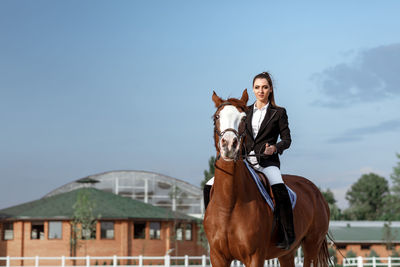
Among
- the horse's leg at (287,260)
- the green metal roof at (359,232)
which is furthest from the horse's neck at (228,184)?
the green metal roof at (359,232)

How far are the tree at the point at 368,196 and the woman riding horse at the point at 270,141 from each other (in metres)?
88.3

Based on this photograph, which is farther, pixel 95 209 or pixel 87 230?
pixel 95 209

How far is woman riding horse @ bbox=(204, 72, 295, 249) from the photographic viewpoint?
6.46 metres

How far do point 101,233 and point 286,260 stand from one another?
3982 cm

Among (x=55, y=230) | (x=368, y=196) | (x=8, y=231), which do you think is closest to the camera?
(x=55, y=230)

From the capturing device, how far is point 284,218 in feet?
21.2

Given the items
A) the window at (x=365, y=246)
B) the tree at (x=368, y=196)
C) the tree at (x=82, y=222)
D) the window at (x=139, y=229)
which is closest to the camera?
the tree at (x=82, y=222)

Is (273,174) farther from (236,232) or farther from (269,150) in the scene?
(236,232)

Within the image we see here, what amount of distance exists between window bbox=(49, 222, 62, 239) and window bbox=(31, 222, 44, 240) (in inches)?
32.5

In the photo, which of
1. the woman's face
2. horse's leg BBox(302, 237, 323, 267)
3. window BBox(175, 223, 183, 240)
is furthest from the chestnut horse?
window BBox(175, 223, 183, 240)

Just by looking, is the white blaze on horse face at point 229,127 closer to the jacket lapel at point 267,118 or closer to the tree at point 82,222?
the jacket lapel at point 267,118

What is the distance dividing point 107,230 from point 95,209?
2030 millimetres

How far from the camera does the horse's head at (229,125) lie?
17.3ft

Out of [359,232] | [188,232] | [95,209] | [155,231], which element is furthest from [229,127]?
[359,232]
